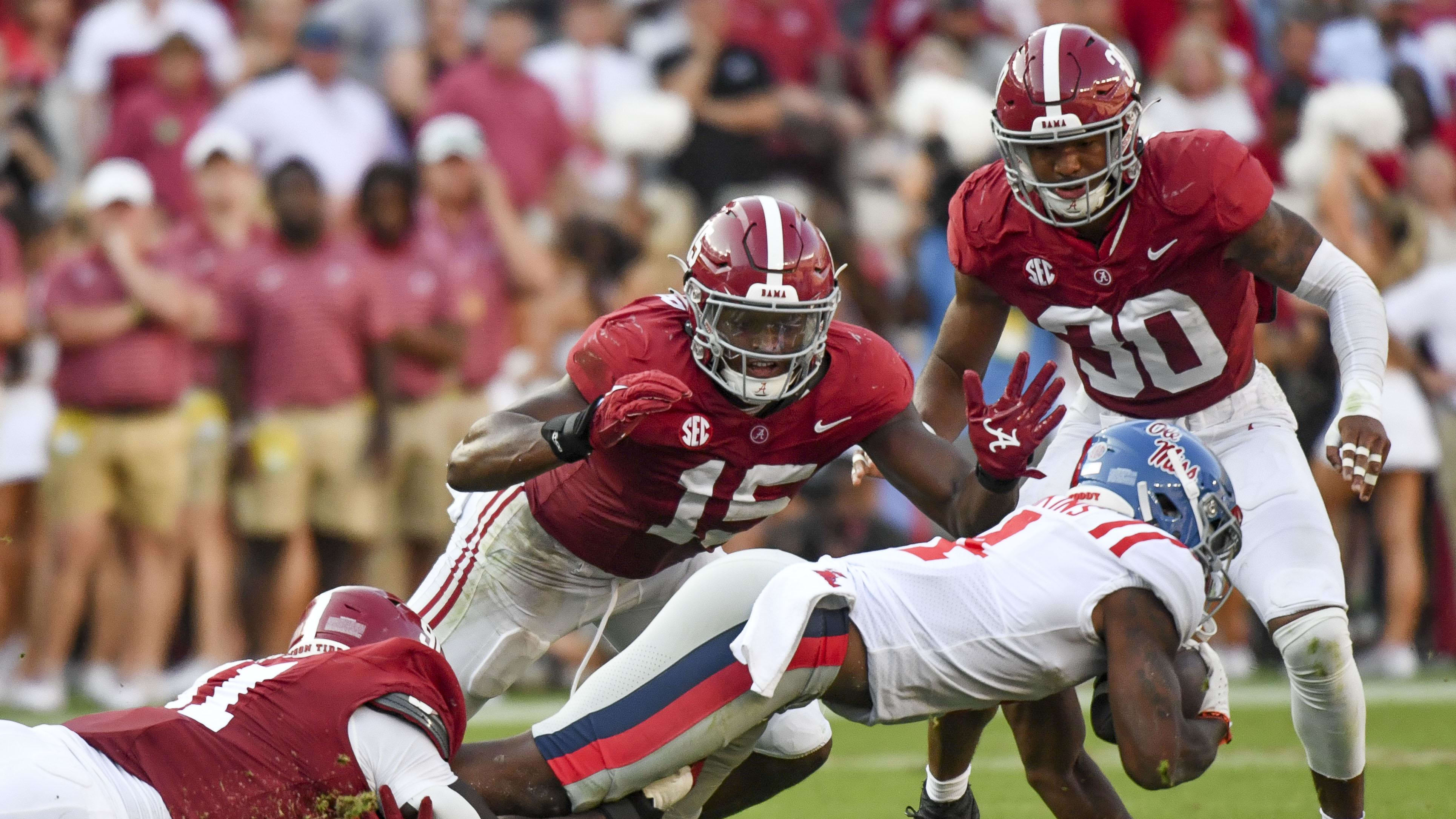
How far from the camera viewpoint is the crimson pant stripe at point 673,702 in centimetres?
370

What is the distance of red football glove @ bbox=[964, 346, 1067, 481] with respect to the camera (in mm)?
4051

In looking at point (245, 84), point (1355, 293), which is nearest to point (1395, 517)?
point (1355, 293)

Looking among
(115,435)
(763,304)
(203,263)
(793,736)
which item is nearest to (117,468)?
(115,435)

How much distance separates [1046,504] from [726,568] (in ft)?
2.33

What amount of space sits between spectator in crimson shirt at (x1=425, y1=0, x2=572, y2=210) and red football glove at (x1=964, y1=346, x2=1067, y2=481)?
5.50 meters

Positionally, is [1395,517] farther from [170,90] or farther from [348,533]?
[170,90]

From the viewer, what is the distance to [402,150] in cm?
920

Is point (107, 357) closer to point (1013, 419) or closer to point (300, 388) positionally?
point (300, 388)

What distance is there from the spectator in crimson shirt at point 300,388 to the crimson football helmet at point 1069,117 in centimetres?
420

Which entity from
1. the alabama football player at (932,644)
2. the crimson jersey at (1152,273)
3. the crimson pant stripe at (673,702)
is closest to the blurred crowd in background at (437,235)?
the crimson jersey at (1152,273)

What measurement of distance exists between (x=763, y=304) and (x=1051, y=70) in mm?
1048

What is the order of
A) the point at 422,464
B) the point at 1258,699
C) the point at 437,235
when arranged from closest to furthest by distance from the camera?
the point at 1258,699 < the point at 422,464 < the point at 437,235

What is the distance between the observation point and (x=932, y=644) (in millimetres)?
3725

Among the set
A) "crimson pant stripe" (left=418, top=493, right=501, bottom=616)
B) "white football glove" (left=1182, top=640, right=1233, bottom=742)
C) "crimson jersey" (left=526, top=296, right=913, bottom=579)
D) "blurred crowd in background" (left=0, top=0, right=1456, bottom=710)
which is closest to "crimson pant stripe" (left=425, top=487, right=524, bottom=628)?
"crimson pant stripe" (left=418, top=493, right=501, bottom=616)
